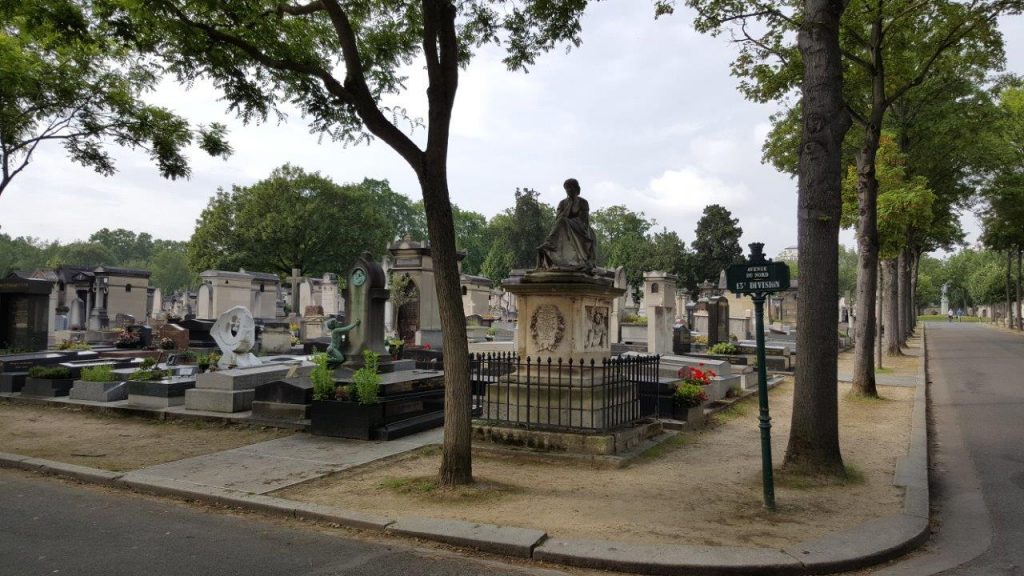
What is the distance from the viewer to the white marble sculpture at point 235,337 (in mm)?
12406

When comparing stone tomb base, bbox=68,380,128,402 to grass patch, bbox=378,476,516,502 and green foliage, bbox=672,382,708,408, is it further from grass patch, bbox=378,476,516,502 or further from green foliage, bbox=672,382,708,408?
green foliage, bbox=672,382,708,408

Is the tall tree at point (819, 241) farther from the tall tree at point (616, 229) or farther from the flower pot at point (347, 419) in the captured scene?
the tall tree at point (616, 229)

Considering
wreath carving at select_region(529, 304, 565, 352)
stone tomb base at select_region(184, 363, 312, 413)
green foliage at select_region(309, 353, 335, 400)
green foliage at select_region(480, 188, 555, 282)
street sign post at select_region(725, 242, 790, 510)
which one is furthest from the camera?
green foliage at select_region(480, 188, 555, 282)

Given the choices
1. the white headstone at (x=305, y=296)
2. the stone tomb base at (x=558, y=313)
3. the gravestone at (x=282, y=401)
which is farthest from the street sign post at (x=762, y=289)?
the white headstone at (x=305, y=296)

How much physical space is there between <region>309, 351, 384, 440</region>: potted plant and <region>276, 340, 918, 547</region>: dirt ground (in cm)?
129

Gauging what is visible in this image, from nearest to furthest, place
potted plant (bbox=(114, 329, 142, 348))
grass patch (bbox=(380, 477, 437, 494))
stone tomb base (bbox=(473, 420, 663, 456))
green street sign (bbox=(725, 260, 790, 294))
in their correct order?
green street sign (bbox=(725, 260, 790, 294)) → grass patch (bbox=(380, 477, 437, 494)) → stone tomb base (bbox=(473, 420, 663, 456)) → potted plant (bbox=(114, 329, 142, 348))

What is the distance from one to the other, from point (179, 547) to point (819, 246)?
6878mm

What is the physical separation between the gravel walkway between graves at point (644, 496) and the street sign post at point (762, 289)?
378 millimetres

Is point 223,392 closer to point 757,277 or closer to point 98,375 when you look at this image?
point 98,375

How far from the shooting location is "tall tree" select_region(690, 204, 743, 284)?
52656mm

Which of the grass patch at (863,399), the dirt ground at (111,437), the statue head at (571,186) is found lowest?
the dirt ground at (111,437)

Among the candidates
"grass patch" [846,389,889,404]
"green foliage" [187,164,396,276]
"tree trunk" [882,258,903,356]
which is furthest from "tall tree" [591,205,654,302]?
"grass patch" [846,389,889,404]

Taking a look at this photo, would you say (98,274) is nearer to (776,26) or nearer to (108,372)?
(108,372)

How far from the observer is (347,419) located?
8719 mm
